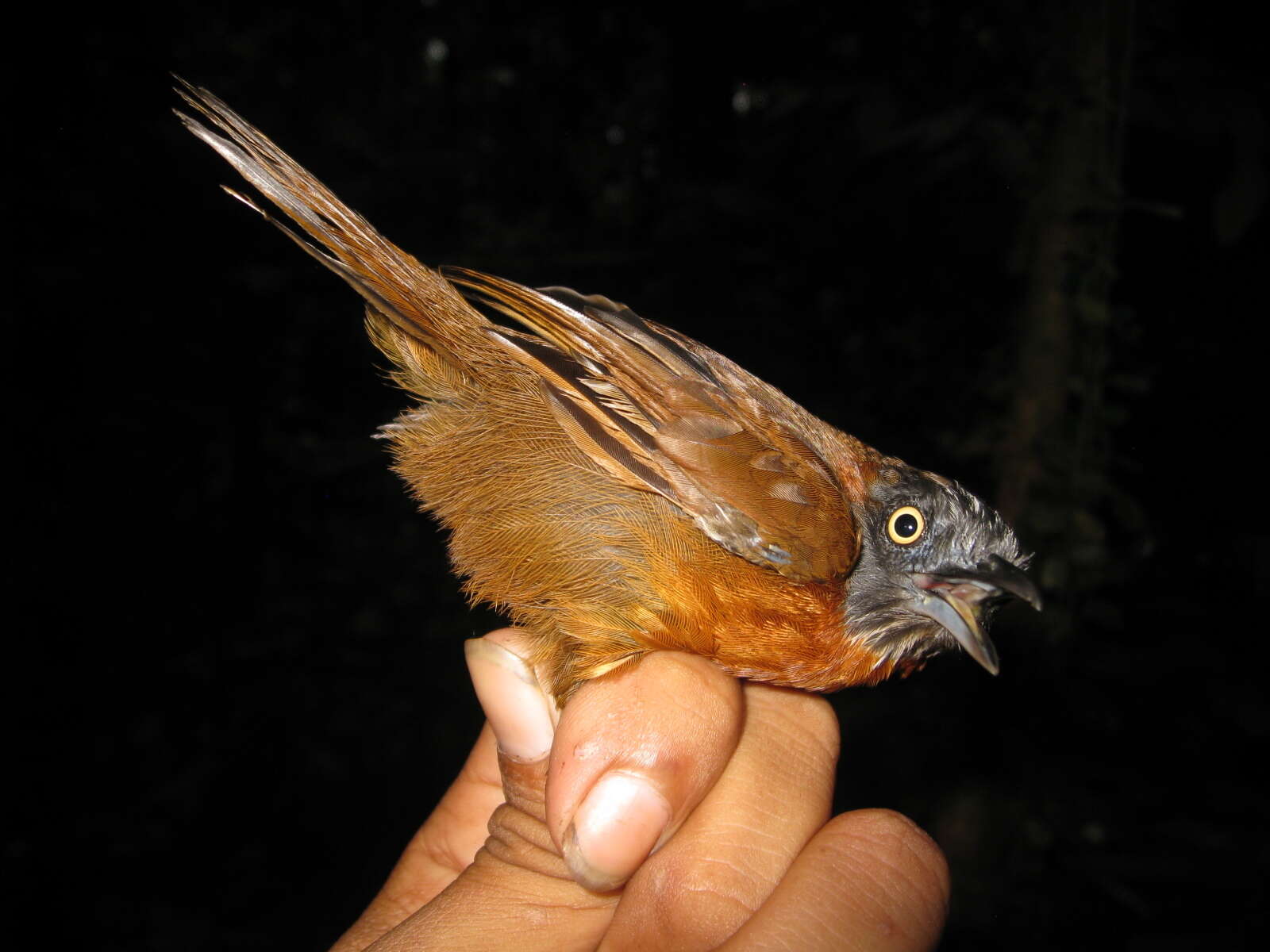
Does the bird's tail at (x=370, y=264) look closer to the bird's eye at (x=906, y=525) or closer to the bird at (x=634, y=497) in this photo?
the bird at (x=634, y=497)

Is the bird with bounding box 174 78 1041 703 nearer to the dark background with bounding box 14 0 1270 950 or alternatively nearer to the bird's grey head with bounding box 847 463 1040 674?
the bird's grey head with bounding box 847 463 1040 674

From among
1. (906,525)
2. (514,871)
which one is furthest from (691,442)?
(514,871)

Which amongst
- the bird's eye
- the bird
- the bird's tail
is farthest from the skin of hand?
the bird's tail

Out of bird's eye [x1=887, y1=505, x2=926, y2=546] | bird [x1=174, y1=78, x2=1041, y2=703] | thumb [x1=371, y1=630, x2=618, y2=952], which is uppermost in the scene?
bird's eye [x1=887, y1=505, x2=926, y2=546]

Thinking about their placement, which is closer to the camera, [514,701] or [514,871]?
[514,871]

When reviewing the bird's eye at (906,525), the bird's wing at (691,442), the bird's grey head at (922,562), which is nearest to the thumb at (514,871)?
the bird's wing at (691,442)

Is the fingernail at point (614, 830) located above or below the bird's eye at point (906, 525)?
below

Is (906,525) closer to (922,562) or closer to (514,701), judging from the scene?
(922,562)
